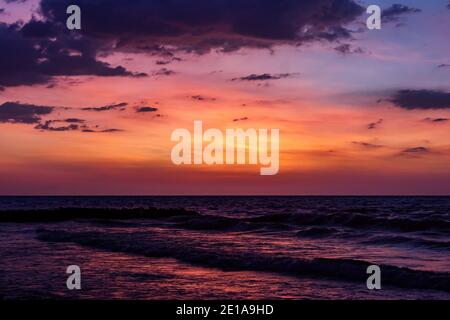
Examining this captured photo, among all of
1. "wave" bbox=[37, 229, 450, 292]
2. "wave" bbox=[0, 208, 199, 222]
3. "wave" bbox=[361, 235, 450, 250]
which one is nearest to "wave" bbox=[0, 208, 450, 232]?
"wave" bbox=[0, 208, 199, 222]

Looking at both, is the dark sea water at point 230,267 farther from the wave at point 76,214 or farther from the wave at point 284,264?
the wave at point 76,214

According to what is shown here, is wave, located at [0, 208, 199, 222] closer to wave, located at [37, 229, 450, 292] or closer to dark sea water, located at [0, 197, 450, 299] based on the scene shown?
dark sea water, located at [0, 197, 450, 299]

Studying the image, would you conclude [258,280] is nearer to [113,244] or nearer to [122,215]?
[113,244]

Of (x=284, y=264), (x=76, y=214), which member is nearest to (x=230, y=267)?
(x=284, y=264)

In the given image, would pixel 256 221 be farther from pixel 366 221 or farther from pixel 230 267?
pixel 230 267

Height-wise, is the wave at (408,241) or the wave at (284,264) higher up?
the wave at (284,264)

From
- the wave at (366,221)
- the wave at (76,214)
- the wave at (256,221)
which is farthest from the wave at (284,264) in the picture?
the wave at (76,214)

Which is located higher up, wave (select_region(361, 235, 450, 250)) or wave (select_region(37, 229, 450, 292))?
wave (select_region(37, 229, 450, 292))

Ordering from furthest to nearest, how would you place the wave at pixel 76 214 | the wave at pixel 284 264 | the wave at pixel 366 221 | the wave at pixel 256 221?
1. the wave at pixel 76 214
2. the wave at pixel 256 221
3. the wave at pixel 366 221
4. the wave at pixel 284 264

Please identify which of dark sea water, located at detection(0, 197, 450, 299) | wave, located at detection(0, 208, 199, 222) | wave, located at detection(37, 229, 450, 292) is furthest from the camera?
wave, located at detection(0, 208, 199, 222)

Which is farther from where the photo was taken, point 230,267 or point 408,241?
point 408,241

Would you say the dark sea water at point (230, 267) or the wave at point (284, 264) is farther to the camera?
the wave at point (284, 264)
